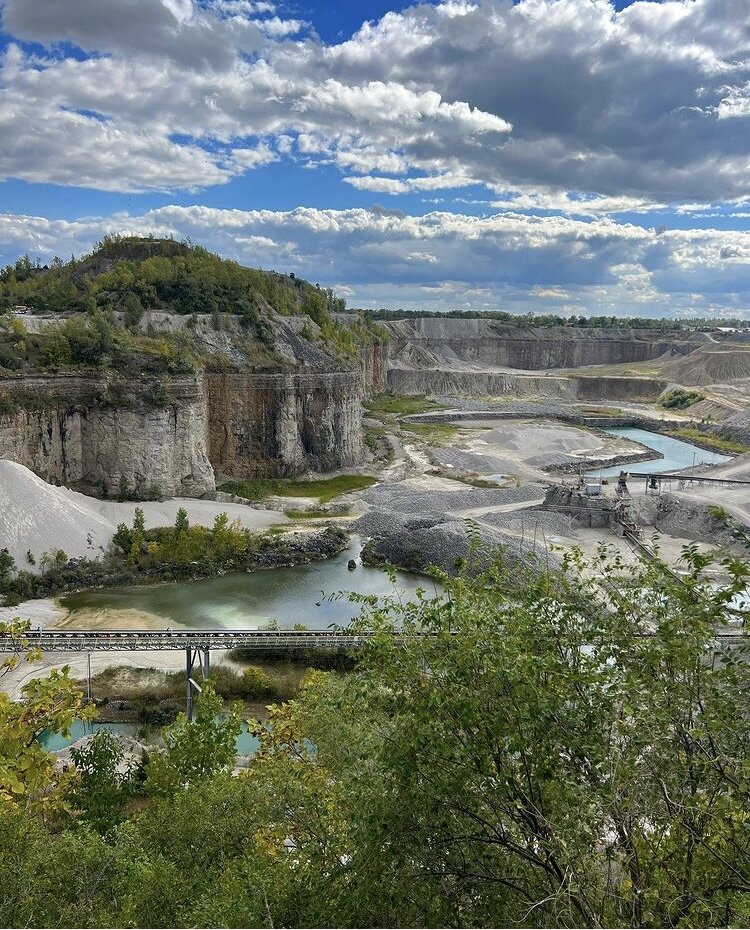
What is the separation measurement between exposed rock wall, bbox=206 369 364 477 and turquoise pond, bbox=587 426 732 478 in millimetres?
23314

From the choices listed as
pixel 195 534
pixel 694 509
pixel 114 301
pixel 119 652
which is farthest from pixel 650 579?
pixel 114 301

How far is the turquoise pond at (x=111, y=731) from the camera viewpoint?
74.9 feet

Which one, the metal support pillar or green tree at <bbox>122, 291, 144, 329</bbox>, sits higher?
green tree at <bbox>122, 291, 144, 329</bbox>

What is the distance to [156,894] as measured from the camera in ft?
32.0

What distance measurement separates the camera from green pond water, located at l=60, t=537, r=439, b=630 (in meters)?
32.3

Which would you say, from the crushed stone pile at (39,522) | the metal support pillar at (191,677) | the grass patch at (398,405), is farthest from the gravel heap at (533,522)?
the grass patch at (398,405)

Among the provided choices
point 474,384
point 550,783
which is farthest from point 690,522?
point 474,384

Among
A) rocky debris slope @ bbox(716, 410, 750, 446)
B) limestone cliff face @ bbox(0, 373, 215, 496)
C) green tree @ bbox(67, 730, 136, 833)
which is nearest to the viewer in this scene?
green tree @ bbox(67, 730, 136, 833)

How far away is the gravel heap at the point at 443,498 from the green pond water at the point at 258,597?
33.3 feet

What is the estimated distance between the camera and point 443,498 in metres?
50.3

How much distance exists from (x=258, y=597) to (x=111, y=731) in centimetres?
1248

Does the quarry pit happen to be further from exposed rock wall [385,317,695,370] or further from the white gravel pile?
exposed rock wall [385,317,695,370]

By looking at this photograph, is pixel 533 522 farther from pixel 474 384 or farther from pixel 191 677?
pixel 474 384

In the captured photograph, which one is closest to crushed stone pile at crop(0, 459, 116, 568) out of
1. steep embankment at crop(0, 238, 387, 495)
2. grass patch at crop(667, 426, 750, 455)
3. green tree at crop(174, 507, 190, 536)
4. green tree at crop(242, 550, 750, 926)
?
green tree at crop(174, 507, 190, 536)
